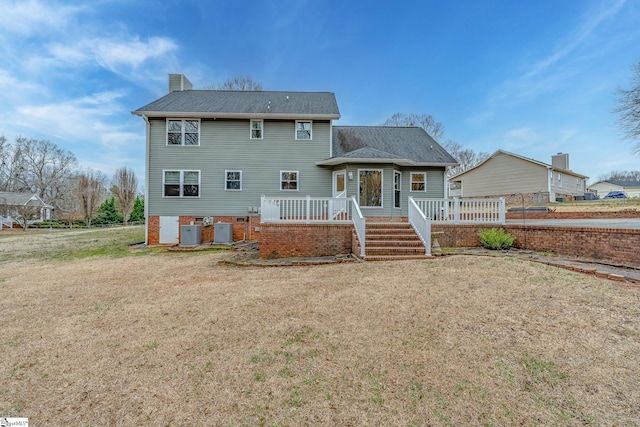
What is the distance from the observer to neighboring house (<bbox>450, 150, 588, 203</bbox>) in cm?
2252

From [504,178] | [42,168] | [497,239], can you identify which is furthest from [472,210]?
[42,168]

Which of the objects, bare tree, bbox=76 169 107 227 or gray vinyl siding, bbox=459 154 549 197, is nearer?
gray vinyl siding, bbox=459 154 549 197

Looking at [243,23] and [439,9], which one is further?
Answer: [243,23]

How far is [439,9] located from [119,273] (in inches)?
716

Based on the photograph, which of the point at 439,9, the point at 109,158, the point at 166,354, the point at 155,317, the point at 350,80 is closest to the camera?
the point at 166,354

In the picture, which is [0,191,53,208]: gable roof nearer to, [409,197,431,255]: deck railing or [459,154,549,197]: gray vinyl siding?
[409,197,431,255]: deck railing

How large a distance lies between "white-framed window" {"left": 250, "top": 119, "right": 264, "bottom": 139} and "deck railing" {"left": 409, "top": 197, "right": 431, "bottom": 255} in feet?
26.2

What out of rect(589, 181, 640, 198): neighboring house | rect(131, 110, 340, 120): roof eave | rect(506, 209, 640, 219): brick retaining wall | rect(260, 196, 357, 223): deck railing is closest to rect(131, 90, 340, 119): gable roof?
rect(131, 110, 340, 120): roof eave

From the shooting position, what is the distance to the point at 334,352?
312cm

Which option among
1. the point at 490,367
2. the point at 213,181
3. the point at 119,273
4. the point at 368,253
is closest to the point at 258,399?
the point at 490,367

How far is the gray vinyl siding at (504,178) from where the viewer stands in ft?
74.2

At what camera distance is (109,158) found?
132 feet

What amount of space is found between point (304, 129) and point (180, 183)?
6.45 metres

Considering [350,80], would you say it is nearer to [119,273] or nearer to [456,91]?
[456,91]
